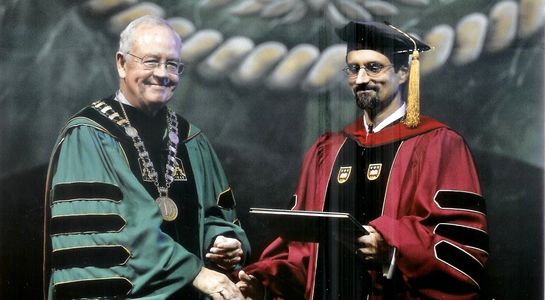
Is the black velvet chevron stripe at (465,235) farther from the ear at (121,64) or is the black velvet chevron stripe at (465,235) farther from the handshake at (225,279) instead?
the ear at (121,64)

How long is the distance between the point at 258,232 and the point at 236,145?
60 centimetres

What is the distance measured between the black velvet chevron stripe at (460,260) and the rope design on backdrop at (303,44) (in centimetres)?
117

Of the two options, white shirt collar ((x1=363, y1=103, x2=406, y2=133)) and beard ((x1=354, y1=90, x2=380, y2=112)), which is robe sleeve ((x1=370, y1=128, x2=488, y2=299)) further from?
beard ((x1=354, y1=90, x2=380, y2=112))

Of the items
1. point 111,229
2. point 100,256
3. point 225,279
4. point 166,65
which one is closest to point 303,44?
point 166,65

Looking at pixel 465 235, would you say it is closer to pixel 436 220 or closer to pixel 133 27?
pixel 436 220

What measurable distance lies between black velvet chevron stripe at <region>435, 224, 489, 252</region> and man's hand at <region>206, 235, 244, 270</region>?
133 centimetres

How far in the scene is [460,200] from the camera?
7.05m

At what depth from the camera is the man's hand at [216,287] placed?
7219mm

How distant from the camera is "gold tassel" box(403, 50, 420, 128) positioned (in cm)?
719

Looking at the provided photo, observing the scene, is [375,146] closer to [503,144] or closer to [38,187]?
[503,144]

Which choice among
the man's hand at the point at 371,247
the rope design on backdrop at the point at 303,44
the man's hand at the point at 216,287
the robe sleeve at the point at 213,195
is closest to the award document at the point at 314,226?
the man's hand at the point at 371,247

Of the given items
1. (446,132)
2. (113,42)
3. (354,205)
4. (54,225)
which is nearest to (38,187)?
(54,225)

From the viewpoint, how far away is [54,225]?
736 centimetres

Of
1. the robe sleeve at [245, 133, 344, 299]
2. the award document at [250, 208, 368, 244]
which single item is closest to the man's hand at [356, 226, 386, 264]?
the award document at [250, 208, 368, 244]
